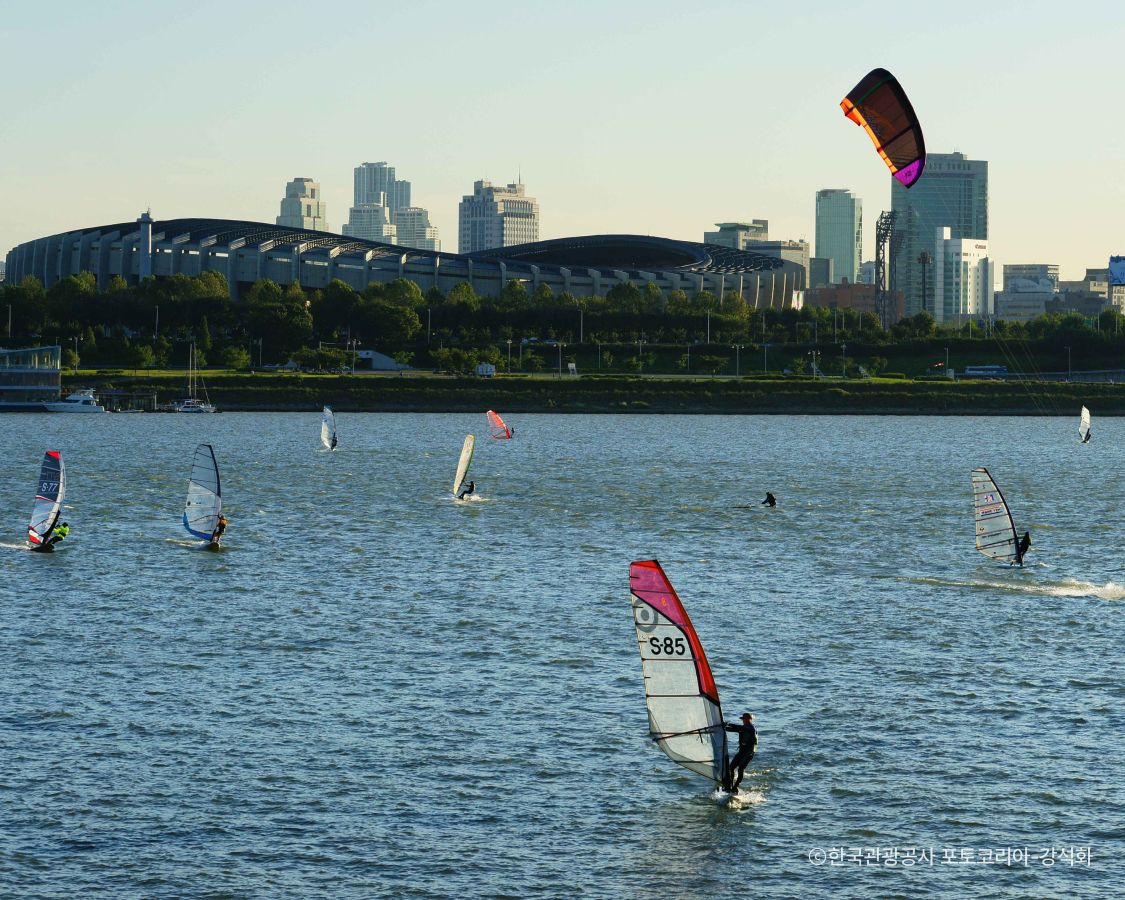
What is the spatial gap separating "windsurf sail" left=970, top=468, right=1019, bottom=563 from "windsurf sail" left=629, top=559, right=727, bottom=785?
104ft

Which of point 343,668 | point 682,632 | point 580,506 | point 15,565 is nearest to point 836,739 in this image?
point 682,632

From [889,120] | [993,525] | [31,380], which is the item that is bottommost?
[993,525]

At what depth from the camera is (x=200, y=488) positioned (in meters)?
68.2

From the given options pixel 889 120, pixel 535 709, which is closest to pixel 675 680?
pixel 535 709

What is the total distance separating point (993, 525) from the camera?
2498 inches

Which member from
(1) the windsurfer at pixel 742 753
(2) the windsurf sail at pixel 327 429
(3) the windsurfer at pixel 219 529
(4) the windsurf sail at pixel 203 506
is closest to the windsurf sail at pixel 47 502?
(4) the windsurf sail at pixel 203 506

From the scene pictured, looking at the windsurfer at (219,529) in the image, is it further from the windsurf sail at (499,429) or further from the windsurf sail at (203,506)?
the windsurf sail at (499,429)

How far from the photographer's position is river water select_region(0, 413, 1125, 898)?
1118 inches

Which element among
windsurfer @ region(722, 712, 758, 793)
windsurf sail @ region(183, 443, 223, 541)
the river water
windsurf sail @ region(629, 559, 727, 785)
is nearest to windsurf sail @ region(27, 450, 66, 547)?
the river water

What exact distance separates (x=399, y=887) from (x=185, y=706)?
13.2 m

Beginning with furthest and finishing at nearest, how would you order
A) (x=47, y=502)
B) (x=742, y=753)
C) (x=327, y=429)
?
(x=327, y=429)
(x=47, y=502)
(x=742, y=753)

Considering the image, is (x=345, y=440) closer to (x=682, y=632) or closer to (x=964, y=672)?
(x=964, y=672)

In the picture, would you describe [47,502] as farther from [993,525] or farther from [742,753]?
[742,753]

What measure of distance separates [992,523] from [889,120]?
2923 cm
